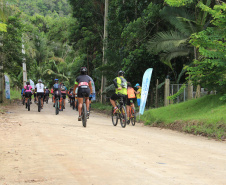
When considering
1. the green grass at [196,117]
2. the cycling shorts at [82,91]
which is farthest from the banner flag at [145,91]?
the cycling shorts at [82,91]

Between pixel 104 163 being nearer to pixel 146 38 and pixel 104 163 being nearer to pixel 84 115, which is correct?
pixel 84 115

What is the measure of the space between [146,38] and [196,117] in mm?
12426

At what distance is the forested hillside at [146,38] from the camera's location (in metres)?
14.5

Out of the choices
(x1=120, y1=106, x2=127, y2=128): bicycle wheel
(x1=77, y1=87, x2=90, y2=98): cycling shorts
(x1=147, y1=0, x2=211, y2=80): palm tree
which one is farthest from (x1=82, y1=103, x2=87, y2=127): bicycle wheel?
→ (x1=147, y1=0, x2=211, y2=80): palm tree

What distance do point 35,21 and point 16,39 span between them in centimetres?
4645

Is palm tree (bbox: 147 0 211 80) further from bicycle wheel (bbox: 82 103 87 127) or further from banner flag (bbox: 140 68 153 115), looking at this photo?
bicycle wheel (bbox: 82 103 87 127)

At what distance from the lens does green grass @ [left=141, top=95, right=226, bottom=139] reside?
11947mm

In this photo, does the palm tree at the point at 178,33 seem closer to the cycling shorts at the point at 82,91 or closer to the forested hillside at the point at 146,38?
the forested hillside at the point at 146,38

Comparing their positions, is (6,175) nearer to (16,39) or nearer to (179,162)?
(179,162)

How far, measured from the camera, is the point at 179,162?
6227 millimetres

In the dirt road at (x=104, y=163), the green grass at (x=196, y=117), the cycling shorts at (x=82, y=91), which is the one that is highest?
the cycling shorts at (x=82, y=91)

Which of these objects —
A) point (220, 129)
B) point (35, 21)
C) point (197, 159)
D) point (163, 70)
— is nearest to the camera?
point (197, 159)

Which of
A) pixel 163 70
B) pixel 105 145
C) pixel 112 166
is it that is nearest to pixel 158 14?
pixel 163 70

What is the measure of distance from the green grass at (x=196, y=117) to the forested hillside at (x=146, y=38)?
2.88 ft
